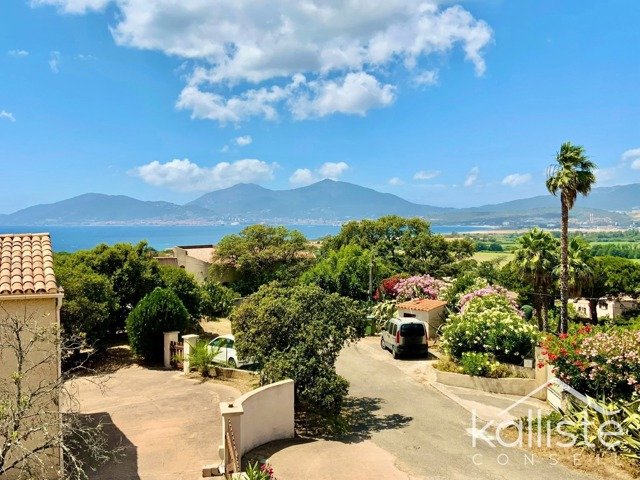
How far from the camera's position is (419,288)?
97.5 ft

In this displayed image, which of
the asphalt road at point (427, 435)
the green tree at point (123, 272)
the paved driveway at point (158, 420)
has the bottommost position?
the asphalt road at point (427, 435)

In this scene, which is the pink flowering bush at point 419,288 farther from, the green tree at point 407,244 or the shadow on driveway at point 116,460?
the shadow on driveway at point 116,460

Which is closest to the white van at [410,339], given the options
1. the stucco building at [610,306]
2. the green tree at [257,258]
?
the green tree at [257,258]

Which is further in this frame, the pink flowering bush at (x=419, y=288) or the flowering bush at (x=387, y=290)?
the flowering bush at (x=387, y=290)

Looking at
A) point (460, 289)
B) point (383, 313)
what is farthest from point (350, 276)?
point (460, 289)

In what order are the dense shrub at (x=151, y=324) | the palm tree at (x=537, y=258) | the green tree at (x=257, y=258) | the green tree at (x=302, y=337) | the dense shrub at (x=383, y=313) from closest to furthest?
the green tree at (x=302, y=337), the dense shrub at (x=151, y=324), the palm tree at (x=537, y=258), the dense shrub at (x=383, y=313), the green tree at (x=257, y=258)

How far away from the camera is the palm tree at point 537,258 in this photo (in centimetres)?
2458

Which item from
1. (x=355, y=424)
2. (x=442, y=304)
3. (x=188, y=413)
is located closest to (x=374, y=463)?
(x=355, y=424)

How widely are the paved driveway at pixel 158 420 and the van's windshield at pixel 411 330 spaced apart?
8.12 meters

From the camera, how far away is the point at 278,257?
4197 cm

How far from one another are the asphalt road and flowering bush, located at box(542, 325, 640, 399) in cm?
265

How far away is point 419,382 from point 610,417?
635cm

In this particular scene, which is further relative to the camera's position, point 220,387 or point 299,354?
point 220,387

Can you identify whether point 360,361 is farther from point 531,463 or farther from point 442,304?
point 531,463
